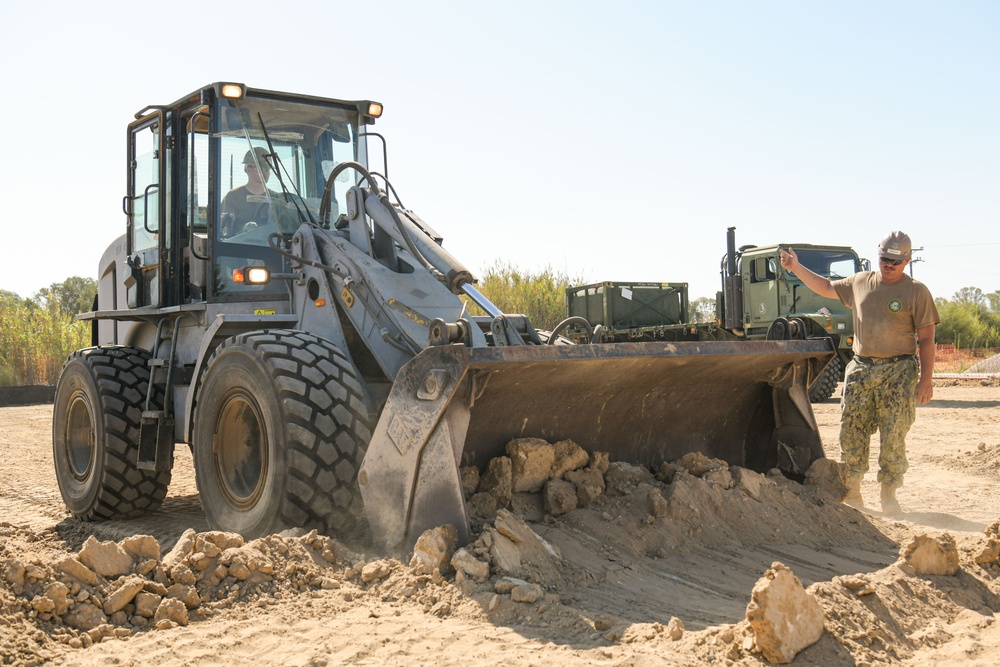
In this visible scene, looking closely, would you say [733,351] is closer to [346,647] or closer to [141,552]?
[346,647]

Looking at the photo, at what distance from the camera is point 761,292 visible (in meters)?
16.5

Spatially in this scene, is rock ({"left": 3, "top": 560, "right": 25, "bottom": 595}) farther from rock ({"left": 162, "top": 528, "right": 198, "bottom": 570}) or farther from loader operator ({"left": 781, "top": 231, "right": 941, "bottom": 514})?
loader operator ({"left": 781, "top": 231, "right": 941, "bottom": 514})

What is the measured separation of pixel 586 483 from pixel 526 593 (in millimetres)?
1147

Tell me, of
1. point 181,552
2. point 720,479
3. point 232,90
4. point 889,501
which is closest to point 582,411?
point 720,479

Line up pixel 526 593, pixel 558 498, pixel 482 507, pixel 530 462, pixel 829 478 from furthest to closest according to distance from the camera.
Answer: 1. pixel 829 478
2. pixel 530 462
3. pixel 558 498
4. pixel 482 507
5. pixel 526 593

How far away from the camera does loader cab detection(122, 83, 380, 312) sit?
606 cm

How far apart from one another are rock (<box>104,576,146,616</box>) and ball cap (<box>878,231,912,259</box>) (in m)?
4.47

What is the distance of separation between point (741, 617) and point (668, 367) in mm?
1578

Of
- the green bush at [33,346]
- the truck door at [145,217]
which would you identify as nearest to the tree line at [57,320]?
the green bush at [33,346]

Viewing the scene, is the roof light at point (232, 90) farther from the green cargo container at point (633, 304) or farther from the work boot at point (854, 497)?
the green cargo container at point (633, 304)

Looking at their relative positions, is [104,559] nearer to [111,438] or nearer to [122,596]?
[122,596]

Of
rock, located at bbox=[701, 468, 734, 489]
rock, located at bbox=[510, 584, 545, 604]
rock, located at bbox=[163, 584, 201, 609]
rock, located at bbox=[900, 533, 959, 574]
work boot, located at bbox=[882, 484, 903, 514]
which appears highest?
rock, located at bbox=[701, 468, 734, 489]

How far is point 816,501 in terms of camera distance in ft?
17.0

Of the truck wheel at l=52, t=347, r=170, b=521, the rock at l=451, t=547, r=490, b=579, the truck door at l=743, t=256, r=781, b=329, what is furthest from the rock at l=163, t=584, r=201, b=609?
the truck door at l=743, t=256, r=781, b=329
